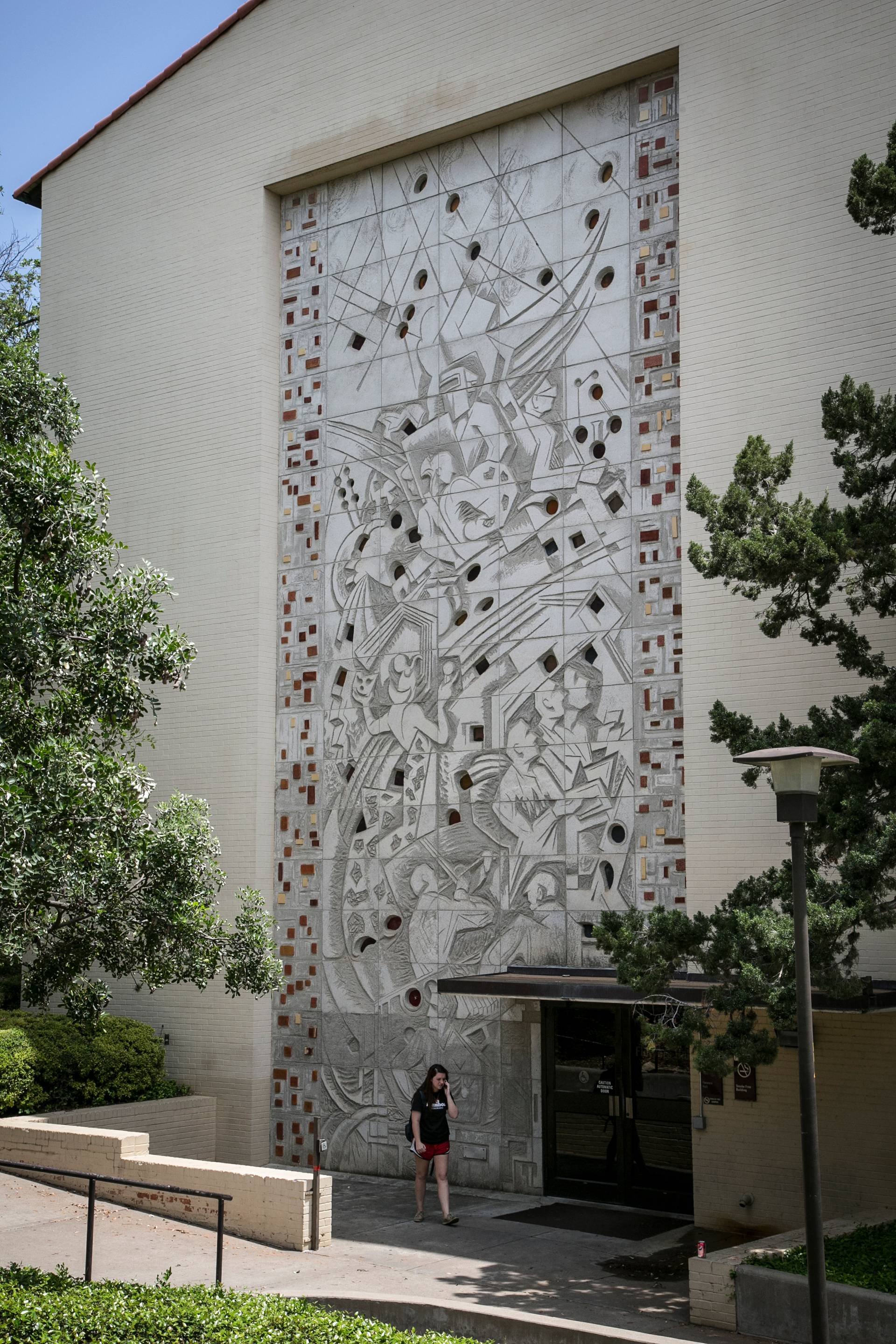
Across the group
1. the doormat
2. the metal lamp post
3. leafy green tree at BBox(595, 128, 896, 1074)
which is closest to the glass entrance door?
the doormat

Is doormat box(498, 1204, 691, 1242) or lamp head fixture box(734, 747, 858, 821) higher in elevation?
lamp head fixture box(734, 747, 858, 821)

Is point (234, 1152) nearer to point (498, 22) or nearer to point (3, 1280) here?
point (3, 1280)

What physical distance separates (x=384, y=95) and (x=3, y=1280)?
1587cm

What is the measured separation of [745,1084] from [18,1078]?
29.2ft

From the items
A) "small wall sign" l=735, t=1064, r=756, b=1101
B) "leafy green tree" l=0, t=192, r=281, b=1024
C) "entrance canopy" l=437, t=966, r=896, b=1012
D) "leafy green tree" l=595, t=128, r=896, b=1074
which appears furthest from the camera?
"small wall sign" l=735, t=1064, r=756, b=1101

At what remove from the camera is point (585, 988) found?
15.4 metres

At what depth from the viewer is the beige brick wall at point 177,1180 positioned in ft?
45.8

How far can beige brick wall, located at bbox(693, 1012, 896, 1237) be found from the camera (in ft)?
46.2

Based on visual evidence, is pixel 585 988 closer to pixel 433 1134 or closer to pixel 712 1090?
pixel 712 1090

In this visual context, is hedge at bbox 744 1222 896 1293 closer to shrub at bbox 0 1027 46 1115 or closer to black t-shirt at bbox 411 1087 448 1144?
black t-shirt at bbox 411 1087 448 1144

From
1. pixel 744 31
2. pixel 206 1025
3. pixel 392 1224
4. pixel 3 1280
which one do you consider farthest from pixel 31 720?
pixel 744 31

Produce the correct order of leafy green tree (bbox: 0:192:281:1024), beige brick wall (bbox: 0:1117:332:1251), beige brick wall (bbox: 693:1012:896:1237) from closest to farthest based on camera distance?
leafy green tree (bbox: 0:192:281:1024) → beige brick wall (bbox: 0:1117:332:1251) → beige brick wall (bbox: 693:1012:896:1237)

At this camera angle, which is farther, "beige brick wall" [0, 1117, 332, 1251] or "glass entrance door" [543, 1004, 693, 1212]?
"glass entrance door" [543, 1004, 693, 1212]

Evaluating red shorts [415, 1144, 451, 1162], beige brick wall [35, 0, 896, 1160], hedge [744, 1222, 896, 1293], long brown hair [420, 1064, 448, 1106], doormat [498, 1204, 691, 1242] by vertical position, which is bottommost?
doormat [498, 1204, 691, 1242]
